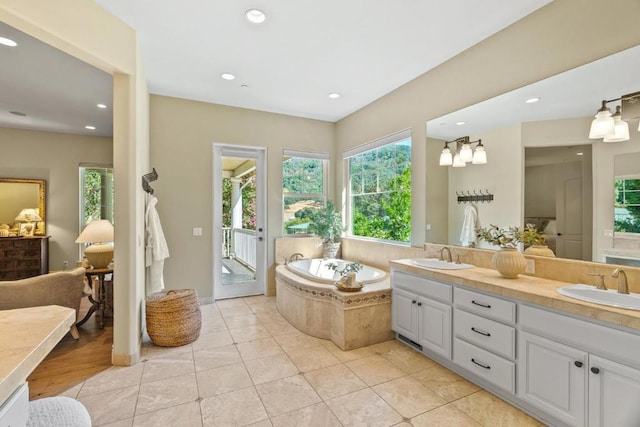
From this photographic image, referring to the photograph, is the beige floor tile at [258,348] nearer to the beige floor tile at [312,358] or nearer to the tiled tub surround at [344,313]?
the beige floor tile at [312,358]

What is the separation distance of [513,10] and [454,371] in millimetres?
2896

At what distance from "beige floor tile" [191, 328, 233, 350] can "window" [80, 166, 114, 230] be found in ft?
13.0

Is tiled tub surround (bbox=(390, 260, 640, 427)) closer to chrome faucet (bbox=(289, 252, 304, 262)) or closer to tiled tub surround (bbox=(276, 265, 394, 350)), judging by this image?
tiled tub surround (bbox=(276, 265, 394, 350))

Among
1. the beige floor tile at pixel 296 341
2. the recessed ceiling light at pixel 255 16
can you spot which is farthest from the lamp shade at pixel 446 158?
the beige floor tile at pixel 296 341

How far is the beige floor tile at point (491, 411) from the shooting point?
6.21 ft

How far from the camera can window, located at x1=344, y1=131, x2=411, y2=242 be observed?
379 cm

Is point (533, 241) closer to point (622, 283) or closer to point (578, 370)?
point (622, 283)

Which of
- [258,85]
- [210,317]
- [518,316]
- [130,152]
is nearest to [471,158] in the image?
[518,316]

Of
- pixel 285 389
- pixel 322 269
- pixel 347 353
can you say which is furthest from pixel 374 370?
pixel 322 269

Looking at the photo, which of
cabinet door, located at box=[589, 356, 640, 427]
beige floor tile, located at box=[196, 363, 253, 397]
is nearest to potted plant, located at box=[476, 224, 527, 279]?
cabinet door, located at box=[589, 356, 640, 427]

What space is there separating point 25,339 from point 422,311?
8.53ft

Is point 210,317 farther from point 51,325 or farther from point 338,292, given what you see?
point 51,325

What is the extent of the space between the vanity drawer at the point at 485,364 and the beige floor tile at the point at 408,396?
0.36m

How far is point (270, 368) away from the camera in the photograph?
100 inches
